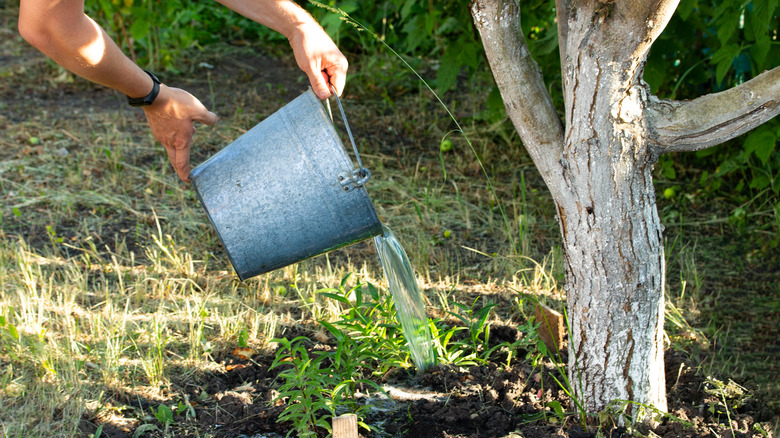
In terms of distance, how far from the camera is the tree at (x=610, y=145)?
154 cm

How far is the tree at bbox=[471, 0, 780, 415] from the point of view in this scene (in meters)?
1.54

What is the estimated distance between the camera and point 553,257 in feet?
8.70

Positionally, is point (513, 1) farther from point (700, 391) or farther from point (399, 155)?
point (399, 155)

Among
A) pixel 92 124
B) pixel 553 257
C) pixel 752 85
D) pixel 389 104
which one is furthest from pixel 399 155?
pixel 752 85

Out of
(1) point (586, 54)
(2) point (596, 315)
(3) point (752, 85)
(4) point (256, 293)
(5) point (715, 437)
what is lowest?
(5) point (715, 437)

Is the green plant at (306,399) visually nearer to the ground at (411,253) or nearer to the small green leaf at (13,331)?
the ground at (411,253)

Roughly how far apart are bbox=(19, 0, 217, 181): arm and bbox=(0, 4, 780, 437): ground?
27.6 inches

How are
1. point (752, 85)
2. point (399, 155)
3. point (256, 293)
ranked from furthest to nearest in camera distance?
point (399, 155), point (256, 293), point (752, 85)

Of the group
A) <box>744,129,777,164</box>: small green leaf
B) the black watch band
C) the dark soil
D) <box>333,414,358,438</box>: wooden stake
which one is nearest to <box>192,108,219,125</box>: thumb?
the black watch band

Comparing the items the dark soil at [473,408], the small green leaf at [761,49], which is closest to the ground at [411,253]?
the dark soil at [473,408]

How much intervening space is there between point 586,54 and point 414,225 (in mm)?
1672

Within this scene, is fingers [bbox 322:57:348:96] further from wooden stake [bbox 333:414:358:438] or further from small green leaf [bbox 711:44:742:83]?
small green leaf [bbox 711:44:742:83]

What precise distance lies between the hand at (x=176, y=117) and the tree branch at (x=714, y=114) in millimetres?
1100

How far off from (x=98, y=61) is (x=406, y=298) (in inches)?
39.4
